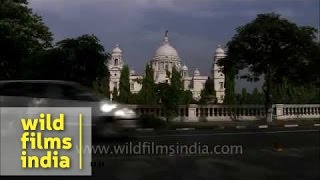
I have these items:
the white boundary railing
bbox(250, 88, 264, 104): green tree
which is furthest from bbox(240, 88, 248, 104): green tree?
the white boundary railing

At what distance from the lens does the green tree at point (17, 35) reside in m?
14.1

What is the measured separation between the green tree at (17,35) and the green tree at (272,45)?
7.78m

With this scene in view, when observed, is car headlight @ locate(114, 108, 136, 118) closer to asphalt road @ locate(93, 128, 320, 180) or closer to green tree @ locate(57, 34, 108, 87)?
asphalt road @ locate(93, 128, 320, 180)

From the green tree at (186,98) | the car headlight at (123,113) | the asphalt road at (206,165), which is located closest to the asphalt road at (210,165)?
the asphalt road at (206,165)

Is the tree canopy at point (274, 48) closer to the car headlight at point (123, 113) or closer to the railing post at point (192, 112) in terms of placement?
the railing post at point (192, 112)

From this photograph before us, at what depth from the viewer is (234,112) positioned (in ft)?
65.2

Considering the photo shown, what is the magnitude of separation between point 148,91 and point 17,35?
4.96m

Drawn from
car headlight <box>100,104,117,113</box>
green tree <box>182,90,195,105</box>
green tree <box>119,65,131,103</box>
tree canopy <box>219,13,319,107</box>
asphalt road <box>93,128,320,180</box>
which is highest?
tree canopy <box>219,13,319,107</box>

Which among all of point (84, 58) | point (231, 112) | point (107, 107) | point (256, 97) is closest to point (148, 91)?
point (231, 112)

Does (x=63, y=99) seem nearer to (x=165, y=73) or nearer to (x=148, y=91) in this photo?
(x=148, y=91)

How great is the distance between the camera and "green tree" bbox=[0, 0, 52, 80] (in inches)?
554

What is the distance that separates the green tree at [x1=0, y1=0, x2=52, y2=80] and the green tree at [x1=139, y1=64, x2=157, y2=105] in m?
3.50

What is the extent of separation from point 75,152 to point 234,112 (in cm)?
1443

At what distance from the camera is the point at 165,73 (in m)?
21.5
